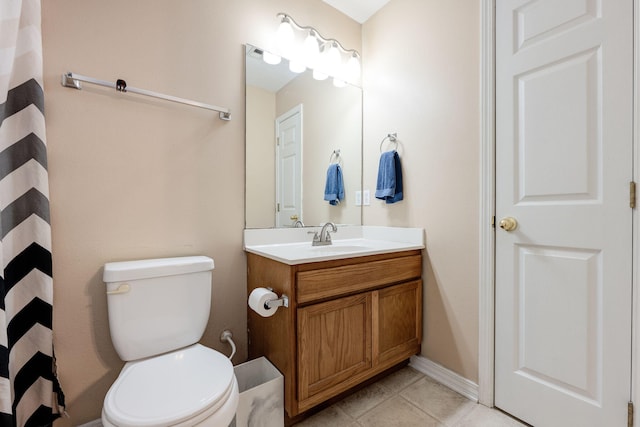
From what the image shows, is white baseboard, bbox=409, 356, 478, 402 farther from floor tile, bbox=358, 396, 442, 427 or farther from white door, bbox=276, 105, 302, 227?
white door, bbox=276, 105, 302, 227

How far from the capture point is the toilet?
0.88 m

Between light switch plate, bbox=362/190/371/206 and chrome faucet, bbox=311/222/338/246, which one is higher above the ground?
light switch plate, bbox=362/190/371/206

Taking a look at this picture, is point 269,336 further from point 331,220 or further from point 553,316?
point 553,316

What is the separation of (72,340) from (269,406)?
91cm

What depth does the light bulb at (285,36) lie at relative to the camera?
5.78 ft

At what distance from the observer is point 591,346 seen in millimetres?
1160

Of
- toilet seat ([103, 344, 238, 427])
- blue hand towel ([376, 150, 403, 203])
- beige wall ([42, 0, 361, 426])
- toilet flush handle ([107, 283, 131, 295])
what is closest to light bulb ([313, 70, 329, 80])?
beige wall ([42, 0, 361, 426])

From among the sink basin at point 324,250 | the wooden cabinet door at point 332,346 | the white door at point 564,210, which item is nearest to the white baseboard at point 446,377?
the white door at point 564,210

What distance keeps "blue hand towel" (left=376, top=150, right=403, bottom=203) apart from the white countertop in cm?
23

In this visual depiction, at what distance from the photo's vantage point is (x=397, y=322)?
5.43ft

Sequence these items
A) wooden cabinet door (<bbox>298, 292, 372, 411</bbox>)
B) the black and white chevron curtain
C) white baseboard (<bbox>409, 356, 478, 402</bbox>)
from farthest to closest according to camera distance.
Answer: white baseboard (<bbox>409, 356, 478, 402</bbox>) < wooden cabinet door (<bbox>298, 292, 372, 411</bbox>) < the black and white chevron curtain

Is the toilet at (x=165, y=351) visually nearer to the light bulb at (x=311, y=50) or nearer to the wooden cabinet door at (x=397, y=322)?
the wooden cabinet door at (x=397, y=322)

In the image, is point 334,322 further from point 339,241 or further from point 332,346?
point 339,241

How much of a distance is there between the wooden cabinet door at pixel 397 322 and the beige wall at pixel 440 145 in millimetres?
85
